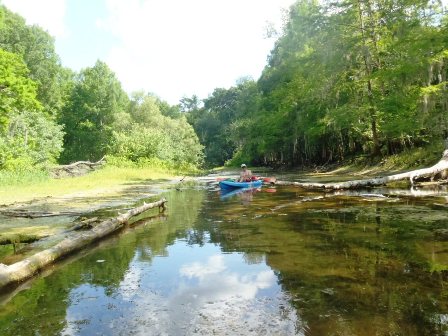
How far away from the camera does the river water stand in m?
4.35

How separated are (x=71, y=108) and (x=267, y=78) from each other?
31.0m

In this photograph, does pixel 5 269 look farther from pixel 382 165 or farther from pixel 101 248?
pixel 382 165

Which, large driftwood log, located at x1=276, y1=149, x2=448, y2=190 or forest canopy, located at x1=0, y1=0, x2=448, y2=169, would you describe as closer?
large driftwood log, located at x1=276, y1=149, x2=448, y2=190

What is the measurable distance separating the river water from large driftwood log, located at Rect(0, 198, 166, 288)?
208 millimetres

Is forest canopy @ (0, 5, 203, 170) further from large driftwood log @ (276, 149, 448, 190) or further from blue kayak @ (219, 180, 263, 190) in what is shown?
large driftwood log @ (276, 149, 448, 190)

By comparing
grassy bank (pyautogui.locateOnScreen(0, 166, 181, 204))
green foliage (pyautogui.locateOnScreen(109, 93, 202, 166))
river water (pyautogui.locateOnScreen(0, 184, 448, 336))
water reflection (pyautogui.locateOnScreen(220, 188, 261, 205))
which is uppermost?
green foliage (pyautogui.locateOnScreen(109, 93, 202, 166))

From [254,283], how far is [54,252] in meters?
3.98

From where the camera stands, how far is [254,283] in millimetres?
5863

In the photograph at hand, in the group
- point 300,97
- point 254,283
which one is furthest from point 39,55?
point 254,283

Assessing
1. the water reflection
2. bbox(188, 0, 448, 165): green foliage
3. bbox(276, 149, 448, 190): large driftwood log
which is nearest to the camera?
the water reflection

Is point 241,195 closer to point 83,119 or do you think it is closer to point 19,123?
point 19,123

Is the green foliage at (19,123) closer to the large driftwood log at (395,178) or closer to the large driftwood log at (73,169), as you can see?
the large driftwood log at (73,169)

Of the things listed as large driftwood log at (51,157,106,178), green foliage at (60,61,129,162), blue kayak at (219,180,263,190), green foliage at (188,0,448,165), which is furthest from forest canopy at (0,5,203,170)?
blue kayak at (219,180,263,190)

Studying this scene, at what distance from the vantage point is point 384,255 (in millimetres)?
6738
